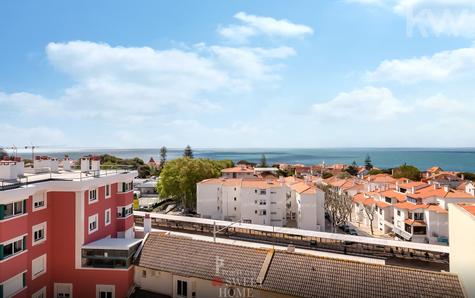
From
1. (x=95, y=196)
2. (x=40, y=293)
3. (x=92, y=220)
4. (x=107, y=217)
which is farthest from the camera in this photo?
(x=107, y=217)

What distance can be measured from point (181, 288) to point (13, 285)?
8.03m

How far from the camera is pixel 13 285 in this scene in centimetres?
1466

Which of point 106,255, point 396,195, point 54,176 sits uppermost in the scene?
point 54,176

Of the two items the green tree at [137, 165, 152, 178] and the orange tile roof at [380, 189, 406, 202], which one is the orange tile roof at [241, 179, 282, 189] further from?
the green tree at [137, 165, 152, 178]

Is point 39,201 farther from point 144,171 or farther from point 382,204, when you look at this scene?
point 144,171

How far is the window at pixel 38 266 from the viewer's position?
16266mm

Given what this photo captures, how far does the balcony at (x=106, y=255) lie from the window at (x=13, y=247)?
10.2ft

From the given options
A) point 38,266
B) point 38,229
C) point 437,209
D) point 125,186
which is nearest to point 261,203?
point 437,209

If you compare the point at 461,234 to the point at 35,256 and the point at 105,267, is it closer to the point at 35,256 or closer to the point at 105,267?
the point at 105,267

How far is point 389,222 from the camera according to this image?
41844 millimetres

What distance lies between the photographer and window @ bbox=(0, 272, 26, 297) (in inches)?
558

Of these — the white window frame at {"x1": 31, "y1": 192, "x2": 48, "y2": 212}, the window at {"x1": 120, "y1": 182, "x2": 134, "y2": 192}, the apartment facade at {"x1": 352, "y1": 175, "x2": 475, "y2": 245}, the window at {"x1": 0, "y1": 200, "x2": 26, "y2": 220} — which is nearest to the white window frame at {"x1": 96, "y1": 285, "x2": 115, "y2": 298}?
the white window frame at {"x1": 31, "y1": 192, "x2": 48, "y2": 212}

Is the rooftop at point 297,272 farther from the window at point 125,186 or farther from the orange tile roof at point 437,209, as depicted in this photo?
the orange tile roof at point 437,209

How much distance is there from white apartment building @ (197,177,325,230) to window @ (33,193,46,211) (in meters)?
29.0
